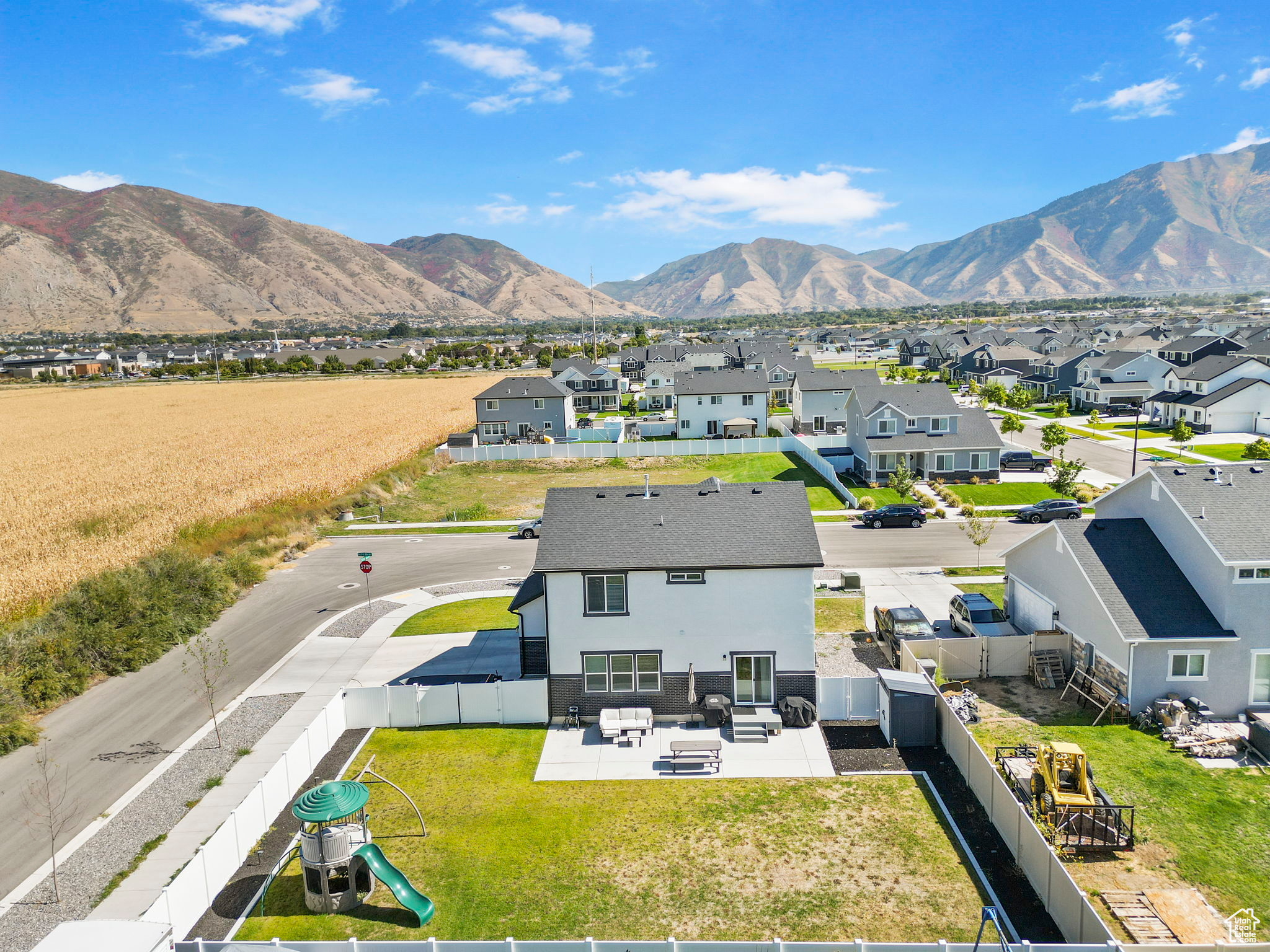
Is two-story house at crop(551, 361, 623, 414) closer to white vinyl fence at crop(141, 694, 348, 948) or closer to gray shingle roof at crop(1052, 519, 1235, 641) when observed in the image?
gray shingle roof at crop(1052, 519, 1235, 641)

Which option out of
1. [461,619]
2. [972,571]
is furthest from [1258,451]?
[461,619]

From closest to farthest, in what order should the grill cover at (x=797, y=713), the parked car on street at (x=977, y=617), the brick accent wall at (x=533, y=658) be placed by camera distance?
the grill cover at (x=797, y=713), the brick accent wall at (x=533, y=658), the parked car on street at (x=977, y=617)

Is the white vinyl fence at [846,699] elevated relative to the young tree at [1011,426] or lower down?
lower down

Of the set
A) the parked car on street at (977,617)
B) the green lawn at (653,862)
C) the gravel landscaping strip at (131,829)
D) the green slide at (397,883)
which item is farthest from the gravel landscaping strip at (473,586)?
the green slide at (397,883)

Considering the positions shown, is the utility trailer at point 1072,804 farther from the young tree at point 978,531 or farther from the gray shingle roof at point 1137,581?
the young tree at point 978,531

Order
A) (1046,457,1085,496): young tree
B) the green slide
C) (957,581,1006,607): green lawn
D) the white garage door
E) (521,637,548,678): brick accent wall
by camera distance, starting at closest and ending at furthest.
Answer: the green slide, (521,637,548,678): brick accent wall, the white garage door, (957,581,1006,607): green lawn, (1046,457,1085,496): young tree

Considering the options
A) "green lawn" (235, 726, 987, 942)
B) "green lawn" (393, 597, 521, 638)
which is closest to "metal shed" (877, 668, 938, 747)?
"green lawn" (235, 726, 987, 942)
